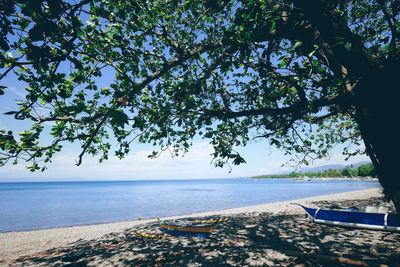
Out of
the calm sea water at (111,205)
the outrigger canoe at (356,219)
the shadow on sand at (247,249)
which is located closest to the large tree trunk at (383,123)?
the shadow on sand at (247,249)

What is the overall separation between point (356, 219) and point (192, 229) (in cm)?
736

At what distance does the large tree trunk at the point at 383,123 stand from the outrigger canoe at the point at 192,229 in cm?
683

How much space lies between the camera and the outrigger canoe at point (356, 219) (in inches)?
294

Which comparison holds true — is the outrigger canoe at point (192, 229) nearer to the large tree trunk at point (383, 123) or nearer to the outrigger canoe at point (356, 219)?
the outrigger canoe at point (356, 219)

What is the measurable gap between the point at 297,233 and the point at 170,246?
18.8ft

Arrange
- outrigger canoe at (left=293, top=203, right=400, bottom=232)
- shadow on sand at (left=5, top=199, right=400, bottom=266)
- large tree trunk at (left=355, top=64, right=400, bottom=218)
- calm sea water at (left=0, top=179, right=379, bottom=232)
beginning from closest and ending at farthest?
1. large tree trunk at (left=355, top=64, right=400, bottom=218)
2. shadow on sand at (left=5, top=199, right=400, bottom=266)
3. outrigger canoe at (left=293, top=203, right=400, bottom=232)
4. calm sea water at (left=0, top=179, right=379, bottom=232)

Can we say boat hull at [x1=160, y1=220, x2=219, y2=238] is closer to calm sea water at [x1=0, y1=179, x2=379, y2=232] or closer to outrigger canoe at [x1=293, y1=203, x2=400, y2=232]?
outrigger canoe at [x1=293, y1=203, x2=400, y2=232]

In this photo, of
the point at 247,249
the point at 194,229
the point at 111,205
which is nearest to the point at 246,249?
the point at 247,249

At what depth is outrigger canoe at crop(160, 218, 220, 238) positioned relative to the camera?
8414 millimetres

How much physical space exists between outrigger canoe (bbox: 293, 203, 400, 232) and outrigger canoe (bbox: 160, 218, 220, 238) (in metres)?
5.29

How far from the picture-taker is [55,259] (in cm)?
767

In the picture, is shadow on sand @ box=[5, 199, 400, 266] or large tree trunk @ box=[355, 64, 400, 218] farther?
shadow on sand @ box=[5, 199, 400, 266]

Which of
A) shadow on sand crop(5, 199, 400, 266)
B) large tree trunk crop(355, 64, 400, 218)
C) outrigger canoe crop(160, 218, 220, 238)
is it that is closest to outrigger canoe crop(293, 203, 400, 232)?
shadow on sand crop(5, 199, 400, 266)

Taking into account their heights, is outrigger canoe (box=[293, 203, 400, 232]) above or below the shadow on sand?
above
